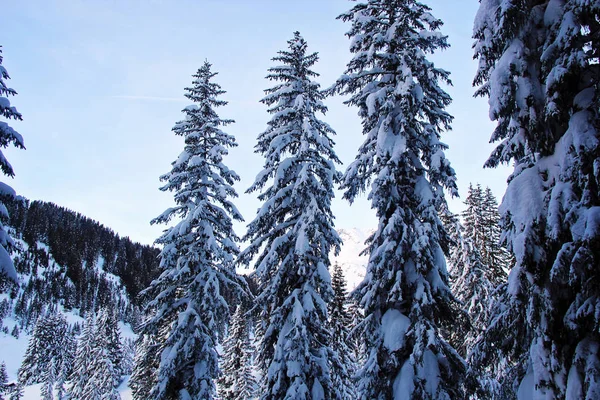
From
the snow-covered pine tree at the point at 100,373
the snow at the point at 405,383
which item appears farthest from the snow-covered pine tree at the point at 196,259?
the snow-covered pine tree at the point at 100,373

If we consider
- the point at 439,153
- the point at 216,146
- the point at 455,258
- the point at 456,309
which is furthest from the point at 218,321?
→ the point at 455,258

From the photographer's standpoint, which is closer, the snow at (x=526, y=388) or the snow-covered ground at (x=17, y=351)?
the snow at (x=526, y=388)

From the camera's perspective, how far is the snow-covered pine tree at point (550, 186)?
500 cm

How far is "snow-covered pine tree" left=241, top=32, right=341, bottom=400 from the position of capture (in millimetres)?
12789

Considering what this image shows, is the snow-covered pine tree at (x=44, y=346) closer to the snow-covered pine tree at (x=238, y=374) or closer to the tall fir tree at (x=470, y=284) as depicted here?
the snow-covered pine tree at (x=238, y=374)

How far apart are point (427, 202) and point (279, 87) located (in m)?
9.98

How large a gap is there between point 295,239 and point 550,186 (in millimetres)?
9571

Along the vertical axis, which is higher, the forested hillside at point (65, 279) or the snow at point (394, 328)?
the forested hillside at point (65, 279)

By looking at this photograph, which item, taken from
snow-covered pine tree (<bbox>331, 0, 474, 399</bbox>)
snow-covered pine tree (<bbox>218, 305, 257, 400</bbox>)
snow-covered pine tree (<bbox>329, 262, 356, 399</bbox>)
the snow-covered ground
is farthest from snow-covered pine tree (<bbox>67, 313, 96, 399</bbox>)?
snow-covered pine tree (<bbox>331, 0, 474, 399</bbox>)

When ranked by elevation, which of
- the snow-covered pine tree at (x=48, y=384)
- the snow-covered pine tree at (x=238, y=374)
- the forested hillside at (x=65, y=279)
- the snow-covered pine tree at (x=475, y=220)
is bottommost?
the snow-covered pine tree at (x=48, y=384)

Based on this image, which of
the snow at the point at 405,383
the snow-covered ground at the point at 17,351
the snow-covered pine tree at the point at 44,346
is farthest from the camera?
the snow-covered ground at the point at 17,351

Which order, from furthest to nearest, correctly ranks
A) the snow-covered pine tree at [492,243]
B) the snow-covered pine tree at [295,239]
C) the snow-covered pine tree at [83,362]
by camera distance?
the snow-covered pine tree at [83,362] → the snow-covered pine tree at [492,243] → the snow-covered pine tree at [295,239]

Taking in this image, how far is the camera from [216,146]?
1748cm

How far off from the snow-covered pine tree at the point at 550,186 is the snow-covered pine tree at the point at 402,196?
9.99ft
